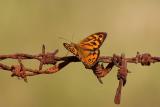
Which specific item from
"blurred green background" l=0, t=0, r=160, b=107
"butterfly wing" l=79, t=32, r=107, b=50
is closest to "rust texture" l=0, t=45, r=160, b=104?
"butterfly wing" l=79, t=32, r=107, b=50

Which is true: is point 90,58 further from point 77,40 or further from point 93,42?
point 77,40

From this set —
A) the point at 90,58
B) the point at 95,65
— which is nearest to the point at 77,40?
the point at 95,65

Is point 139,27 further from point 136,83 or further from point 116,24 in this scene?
point 136,83

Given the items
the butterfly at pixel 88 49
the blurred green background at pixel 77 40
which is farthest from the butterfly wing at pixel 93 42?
the blurred green background at pixel 77 40

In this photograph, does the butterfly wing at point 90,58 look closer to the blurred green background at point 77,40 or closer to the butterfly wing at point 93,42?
the butterfly wing at point 93,42

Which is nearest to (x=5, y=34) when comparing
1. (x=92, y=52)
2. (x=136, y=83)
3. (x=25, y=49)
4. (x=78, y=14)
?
(x=25, y=49)

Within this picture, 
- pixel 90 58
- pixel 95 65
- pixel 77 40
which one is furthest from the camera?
pixel 77 40

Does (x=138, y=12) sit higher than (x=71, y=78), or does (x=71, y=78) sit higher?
(x=138, y=12)
